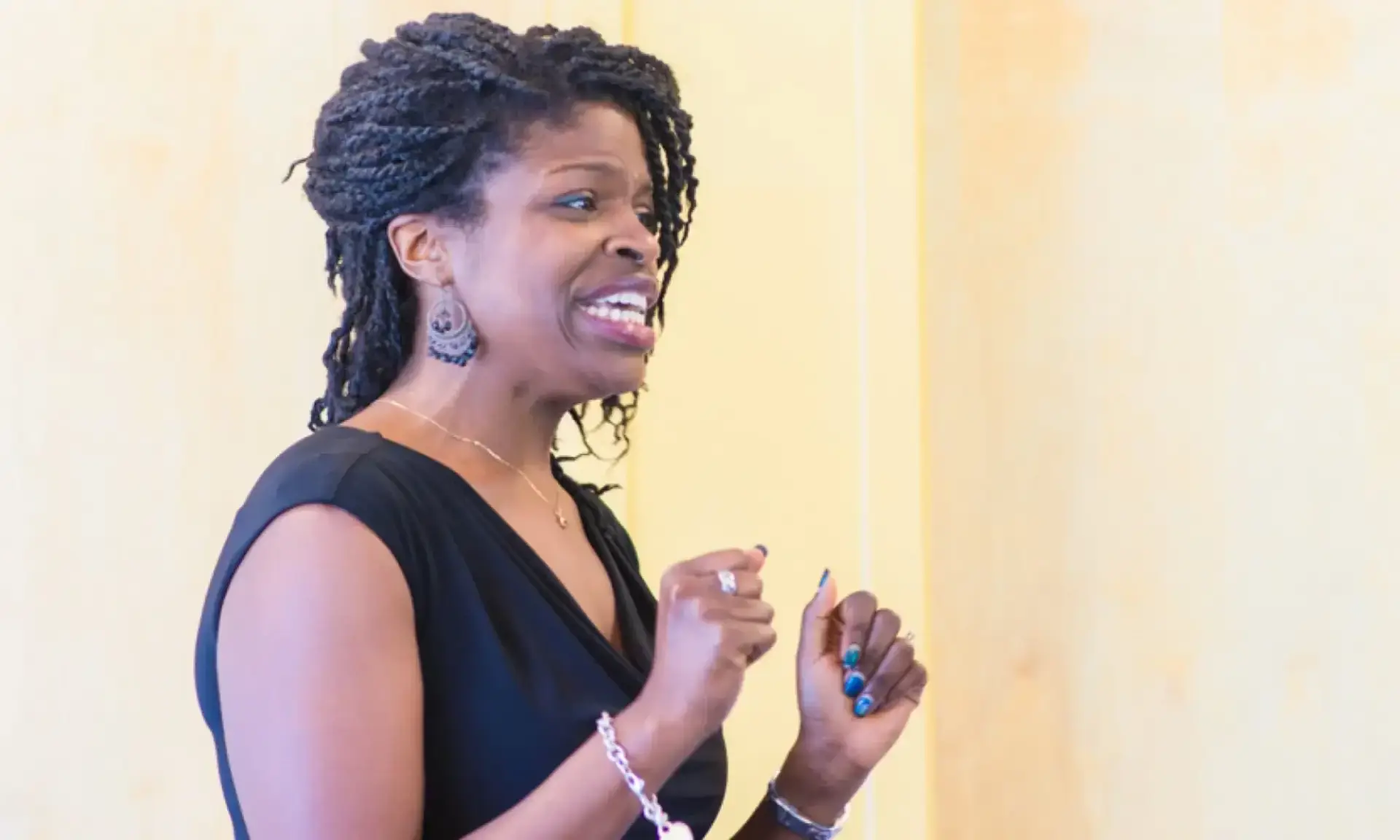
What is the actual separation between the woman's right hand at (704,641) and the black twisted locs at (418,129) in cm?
31

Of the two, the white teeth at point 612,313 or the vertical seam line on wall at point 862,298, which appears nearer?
the white teeth at point 612,313

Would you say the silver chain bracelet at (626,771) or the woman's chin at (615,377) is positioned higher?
the woman's chin at (615,377)

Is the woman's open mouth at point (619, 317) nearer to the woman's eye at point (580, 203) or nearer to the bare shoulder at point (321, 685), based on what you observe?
the woman's eye at point (580, 203)

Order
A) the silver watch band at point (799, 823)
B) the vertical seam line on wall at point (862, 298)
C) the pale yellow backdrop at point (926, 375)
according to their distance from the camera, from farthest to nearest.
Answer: the vertical seam line on wall at point (862, 298)
the pale yellow backdrop at point (926, 375)
the silver watch band at point (799, 823)

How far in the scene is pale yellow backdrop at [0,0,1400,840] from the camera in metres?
1.24

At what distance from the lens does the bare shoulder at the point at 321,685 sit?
715mm

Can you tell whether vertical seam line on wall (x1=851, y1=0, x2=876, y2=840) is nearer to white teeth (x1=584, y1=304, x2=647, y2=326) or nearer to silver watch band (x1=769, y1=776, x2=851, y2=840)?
silver watch band (x1=769, y1=776, x2=851, y2=840)

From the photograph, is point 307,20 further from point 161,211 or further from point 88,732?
point 88,732

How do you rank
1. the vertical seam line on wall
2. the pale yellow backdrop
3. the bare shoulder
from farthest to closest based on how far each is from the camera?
the vertical seam line on wall, the pale yellow backdrop, the bare shoulder

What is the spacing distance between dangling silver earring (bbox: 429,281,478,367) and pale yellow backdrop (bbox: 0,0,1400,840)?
0.50 meters

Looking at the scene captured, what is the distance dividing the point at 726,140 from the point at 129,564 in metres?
0.81

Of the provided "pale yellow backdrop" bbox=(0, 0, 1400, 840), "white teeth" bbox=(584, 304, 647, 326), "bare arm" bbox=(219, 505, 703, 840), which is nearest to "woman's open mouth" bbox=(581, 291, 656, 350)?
"white teeth" bbox=(584, 304, 647, 326)

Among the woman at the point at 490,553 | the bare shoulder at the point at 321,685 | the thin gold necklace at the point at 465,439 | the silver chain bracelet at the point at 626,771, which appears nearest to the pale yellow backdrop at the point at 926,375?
the woman at the point at 490,553

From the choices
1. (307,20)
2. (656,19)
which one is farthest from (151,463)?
(656,19)
